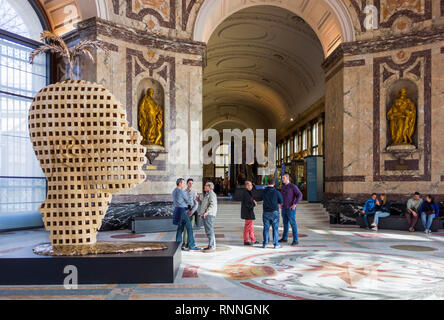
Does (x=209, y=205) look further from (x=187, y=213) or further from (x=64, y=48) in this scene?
(x=64, y=48)

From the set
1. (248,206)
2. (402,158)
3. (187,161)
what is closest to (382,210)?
(402,158)

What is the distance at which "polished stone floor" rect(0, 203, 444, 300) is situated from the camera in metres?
4.68

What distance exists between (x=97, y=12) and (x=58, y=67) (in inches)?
106

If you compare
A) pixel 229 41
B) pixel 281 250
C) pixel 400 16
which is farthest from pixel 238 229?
pixel 229 41

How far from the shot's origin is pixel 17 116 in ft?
39.4

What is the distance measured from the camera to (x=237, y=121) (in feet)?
132

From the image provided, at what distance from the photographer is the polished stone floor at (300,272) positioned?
184 inches

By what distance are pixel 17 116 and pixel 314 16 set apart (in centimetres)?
1187

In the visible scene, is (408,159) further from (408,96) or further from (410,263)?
(410,263)

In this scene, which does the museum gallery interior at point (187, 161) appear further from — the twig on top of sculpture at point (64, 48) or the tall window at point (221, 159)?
the tall window at point (221, 159)

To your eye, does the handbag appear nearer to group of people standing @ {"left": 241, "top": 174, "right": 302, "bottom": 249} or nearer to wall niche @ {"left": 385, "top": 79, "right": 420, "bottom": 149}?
A: group of people standing @ {"left": 241, "top": 174, "right": 302, "bottom": 249}

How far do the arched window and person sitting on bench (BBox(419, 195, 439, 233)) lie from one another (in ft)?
40.7

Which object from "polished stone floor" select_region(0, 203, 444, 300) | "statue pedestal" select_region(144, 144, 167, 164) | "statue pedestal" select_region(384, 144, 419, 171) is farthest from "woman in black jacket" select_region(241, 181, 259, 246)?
"statue pedestal" select_region(384, 144, 419, 171)

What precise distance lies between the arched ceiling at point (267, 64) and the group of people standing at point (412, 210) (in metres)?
10.1
